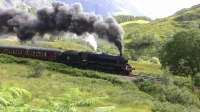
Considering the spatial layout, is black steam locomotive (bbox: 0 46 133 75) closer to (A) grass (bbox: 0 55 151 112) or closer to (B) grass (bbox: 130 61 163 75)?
(A) grass (bbox: 0 55 151 112)

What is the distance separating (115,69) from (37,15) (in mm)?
20980

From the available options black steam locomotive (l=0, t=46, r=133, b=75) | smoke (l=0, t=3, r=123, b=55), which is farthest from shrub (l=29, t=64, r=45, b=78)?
smoke (l=0, t=3, r=123, b=55)

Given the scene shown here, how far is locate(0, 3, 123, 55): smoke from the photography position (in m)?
70.1

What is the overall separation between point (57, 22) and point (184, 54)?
69.8 ft

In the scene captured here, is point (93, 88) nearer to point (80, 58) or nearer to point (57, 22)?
point (80, 58)

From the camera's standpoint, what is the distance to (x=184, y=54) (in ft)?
236

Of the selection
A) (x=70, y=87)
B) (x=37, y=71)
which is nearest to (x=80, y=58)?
(x=37, y=71)

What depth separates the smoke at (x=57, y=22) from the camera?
230 ft

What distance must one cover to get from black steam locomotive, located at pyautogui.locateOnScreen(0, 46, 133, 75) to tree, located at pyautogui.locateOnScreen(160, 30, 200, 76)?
501 inches

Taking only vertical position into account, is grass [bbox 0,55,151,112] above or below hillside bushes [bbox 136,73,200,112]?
above

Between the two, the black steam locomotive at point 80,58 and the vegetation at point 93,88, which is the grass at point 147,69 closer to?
the vegetation at point 93,88

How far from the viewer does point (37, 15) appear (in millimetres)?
75438

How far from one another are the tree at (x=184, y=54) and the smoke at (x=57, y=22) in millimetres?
10095

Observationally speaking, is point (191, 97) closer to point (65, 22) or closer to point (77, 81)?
point (77, 81)
